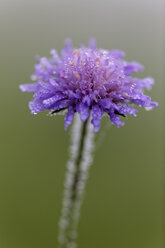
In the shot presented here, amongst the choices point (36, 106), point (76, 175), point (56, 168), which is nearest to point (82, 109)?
point (36, 106)

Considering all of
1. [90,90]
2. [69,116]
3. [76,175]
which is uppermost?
[90,90]

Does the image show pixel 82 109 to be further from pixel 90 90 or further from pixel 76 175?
pixel 76 175

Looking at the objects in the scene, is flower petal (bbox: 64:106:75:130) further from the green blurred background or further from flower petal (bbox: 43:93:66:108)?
the green blurred background

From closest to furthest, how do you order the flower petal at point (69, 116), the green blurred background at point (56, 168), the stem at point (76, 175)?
1. the flower petal at point (69, 116)
2. the stem at point (76, 175)
3. the green blurred background at point (56, 168)

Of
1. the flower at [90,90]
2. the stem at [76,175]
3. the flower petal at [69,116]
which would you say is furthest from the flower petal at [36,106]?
the stem at [76,175]

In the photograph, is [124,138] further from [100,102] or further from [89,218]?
[100,102]

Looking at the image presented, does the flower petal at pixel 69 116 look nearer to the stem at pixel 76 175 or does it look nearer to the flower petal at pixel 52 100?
the flower petal at pixel 52 100

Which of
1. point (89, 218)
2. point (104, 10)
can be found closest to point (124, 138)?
point (89, 218)
